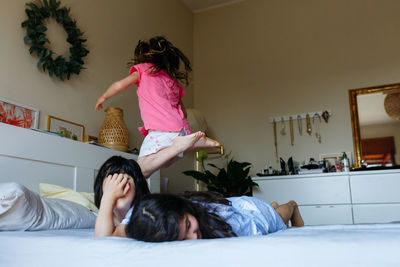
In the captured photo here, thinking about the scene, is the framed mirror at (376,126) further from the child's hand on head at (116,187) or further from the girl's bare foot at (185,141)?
the child's hand on head at (116,187)

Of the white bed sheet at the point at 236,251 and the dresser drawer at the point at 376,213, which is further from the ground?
the white bed sheet at the point at 236,251

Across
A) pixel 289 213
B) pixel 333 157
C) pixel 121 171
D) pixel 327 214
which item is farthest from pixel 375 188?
pixel 121 171

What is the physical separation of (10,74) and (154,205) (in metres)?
1.63

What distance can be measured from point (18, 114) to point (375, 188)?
262 cm

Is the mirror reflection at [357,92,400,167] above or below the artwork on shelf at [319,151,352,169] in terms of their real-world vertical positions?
above

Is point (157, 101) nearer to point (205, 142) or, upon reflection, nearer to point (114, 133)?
point (205, 142)

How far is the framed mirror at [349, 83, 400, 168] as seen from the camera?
333 centimetres

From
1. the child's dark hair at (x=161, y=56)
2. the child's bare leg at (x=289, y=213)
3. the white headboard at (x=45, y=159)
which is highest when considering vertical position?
the child's dark hair at (x=161, y=56)

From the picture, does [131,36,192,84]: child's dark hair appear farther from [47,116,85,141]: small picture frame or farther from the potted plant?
the potted plant

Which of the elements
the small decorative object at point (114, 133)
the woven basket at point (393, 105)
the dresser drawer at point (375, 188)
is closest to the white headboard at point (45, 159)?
the small decorative object at point (114, 133)

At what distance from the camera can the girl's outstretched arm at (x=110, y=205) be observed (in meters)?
1.02

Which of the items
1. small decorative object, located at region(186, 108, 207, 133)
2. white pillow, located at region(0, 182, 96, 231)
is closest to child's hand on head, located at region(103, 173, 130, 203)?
white pillow, located at region(0, 182, 96, 231)

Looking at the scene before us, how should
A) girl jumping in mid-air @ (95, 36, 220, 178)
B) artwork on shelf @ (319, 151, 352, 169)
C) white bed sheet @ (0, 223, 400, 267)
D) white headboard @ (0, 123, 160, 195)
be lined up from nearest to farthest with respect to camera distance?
white bed sheet @ (0, 223, 400, 267)
white headboard @ (0, 123, 160, 195)
girl jumping in mid-air @ (95, 36, 220, 178)
artwork on shelf @ (319, 151, 352, 169)

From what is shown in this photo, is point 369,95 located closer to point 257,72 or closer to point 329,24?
point 329,24
